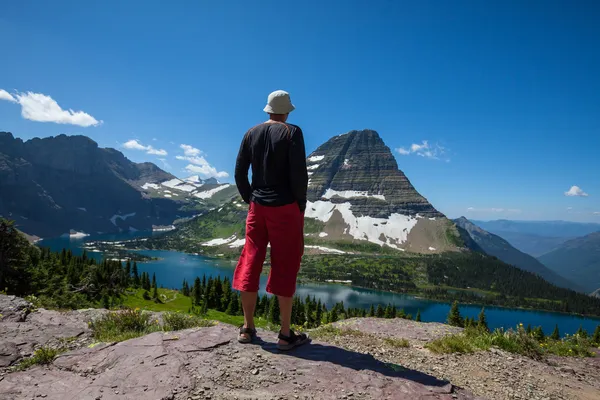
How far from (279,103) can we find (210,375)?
4.56 metres

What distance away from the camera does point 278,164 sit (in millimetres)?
5625

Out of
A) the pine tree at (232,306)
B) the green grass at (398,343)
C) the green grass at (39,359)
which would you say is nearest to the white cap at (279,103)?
the green grass at (39,359)

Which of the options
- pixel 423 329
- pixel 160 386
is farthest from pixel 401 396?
pixel 423 329

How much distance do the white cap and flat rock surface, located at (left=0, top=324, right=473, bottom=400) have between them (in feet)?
13.9

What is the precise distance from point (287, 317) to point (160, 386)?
2.21 metres

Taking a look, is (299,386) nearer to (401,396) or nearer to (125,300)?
(401,396)

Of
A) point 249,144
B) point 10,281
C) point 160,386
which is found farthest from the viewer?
point 10,281

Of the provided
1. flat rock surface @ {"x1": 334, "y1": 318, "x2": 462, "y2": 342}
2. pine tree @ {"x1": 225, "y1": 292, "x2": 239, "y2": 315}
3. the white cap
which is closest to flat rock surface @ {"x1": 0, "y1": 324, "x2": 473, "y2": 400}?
flat rock surface @ {"x1": 334, "y1": 318, "x2": 462, "y2": 342}

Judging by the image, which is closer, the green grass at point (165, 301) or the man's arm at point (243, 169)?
the man's arm at point (243, 169)

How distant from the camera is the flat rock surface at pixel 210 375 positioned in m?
4.22

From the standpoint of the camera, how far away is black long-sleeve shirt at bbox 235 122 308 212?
5543 millimetres

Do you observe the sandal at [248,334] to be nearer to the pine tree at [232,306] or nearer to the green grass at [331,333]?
the green grass at [331,333]

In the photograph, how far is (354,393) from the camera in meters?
4.40

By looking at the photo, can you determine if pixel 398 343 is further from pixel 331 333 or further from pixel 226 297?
pixel 226 297
